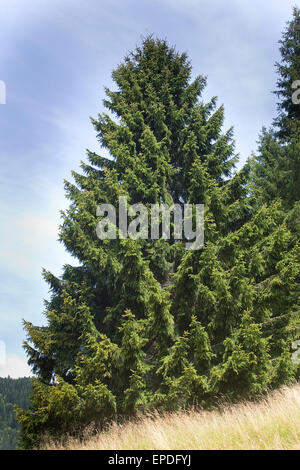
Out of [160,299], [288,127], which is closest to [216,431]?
[160,299]

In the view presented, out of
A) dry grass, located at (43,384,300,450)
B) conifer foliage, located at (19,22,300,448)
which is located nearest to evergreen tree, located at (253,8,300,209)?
conifer foliage, located at (19,22,300,448)

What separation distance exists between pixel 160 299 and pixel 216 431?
2849 mm

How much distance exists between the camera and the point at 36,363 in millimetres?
A: 8992

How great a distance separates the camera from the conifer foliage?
749cm

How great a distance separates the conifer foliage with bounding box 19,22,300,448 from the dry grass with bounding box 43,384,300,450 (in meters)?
0.49

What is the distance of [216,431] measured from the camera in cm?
591

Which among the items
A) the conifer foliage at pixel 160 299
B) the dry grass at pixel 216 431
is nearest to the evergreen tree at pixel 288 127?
the conifer foliage at pixel 160 299

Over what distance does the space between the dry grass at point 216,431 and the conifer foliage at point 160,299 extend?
1.61ft

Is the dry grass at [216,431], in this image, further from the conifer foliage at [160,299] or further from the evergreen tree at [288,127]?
the evergreen tree at [288,127]

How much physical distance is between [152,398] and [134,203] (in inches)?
217

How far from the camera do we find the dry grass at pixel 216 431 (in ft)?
17.1

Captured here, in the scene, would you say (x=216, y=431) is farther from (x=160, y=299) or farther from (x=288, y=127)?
(x=288, y=127)
